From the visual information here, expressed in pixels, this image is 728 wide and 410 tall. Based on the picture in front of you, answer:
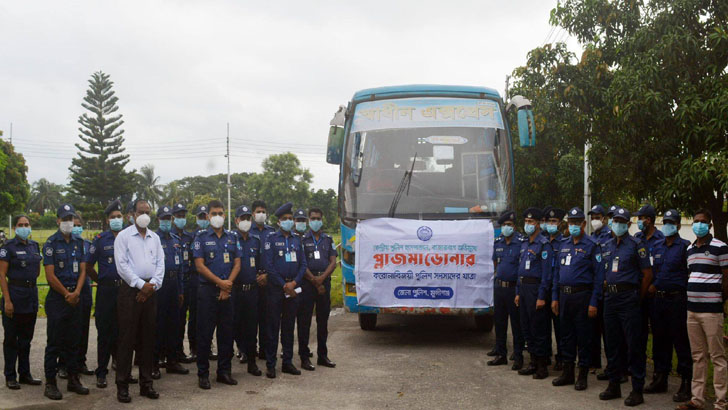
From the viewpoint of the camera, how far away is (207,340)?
22.0 ft

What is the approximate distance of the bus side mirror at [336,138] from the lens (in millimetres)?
9219

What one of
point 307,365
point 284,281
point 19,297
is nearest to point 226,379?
point 307,365

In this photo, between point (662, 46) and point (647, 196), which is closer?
point (662, 46)

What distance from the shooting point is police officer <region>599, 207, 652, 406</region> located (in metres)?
6.16

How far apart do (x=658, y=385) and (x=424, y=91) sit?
4.63 meters

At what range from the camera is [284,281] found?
7375 millimetres

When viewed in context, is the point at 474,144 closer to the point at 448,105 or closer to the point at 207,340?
the point at 448,105

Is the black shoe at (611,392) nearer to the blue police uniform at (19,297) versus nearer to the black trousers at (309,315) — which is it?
the black trousers at (309,315)

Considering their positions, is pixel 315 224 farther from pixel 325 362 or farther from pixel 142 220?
pixel 142 220

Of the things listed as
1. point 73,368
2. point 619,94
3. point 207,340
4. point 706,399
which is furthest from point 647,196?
point 73,368

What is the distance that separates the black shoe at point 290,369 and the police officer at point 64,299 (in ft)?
6.66

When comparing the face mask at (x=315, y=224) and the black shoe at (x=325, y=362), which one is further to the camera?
the face mask at (x=315, y=224)

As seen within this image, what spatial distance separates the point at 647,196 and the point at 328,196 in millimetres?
56116

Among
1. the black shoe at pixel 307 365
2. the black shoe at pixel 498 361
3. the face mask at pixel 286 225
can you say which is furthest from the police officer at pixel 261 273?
the black shoe at pixel 498 361
